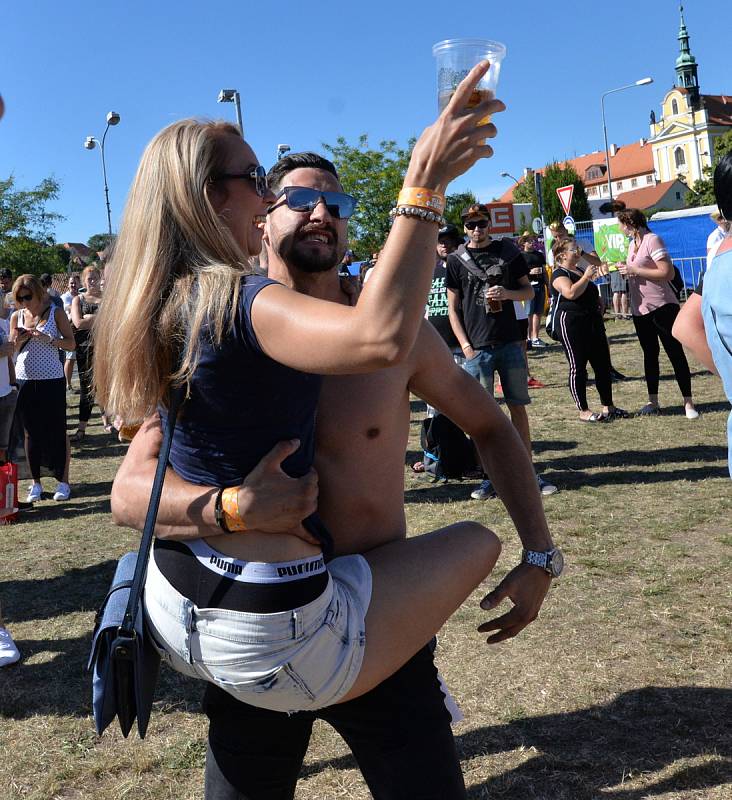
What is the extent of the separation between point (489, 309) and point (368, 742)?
17.9ft

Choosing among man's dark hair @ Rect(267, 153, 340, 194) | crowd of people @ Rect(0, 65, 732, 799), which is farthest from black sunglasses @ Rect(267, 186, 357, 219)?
crowd of people @ Rect(0, 65, 732, 799)

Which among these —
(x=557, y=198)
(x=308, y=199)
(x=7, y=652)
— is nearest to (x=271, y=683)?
(x=308, y=199)

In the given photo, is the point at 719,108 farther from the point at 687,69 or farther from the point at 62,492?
the point at 62,492

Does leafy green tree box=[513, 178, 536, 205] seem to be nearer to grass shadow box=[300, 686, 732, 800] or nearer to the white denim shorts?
grass shadow box=[300, 686, 732, 800]

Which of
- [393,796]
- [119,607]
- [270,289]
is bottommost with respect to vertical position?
[393,796]

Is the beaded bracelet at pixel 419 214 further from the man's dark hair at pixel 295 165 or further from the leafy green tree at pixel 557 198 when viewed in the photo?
the leafy green tree at pixel 557 198

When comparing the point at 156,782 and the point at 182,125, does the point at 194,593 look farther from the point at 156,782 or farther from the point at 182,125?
the point at 156,782

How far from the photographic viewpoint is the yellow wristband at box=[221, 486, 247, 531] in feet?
5.19

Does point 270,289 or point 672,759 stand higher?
point 270,289

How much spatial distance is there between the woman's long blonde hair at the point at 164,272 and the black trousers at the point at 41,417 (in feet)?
22.1

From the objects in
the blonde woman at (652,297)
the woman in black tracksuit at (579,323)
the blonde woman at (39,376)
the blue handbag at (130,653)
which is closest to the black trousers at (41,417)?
the blonde woman at (39,376)

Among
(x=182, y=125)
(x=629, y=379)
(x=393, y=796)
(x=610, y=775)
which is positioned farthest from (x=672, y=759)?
(x=629, y=379)

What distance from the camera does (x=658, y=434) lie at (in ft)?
28.5

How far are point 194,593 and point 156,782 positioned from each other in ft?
6.48
